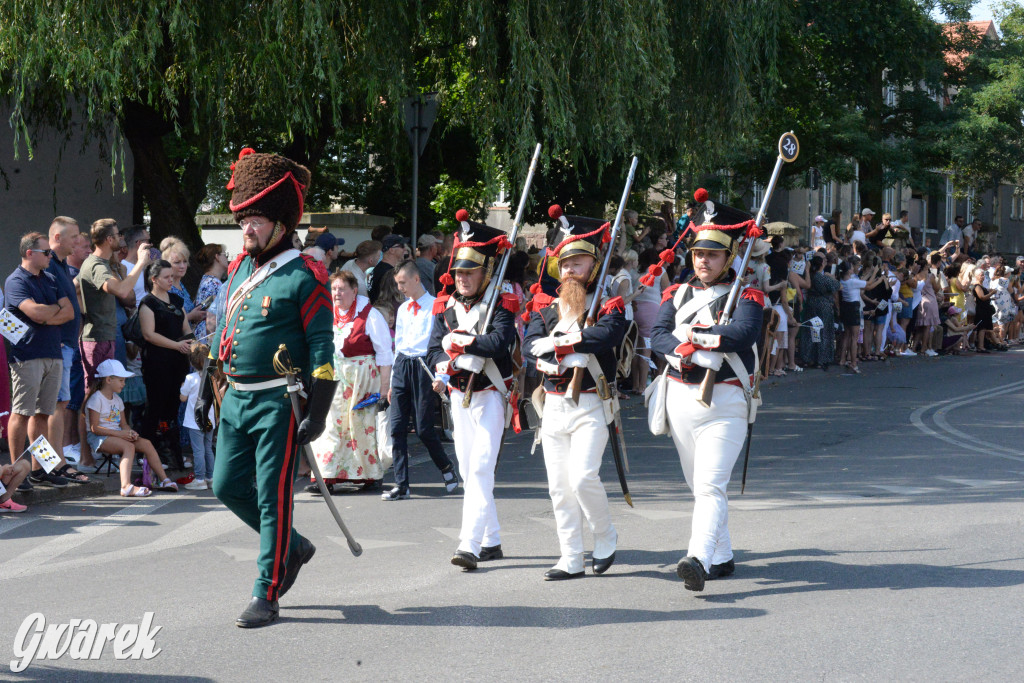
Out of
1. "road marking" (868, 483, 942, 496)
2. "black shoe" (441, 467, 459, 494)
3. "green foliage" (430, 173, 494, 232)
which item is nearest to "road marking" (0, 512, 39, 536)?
"black shoe" (441, 467, 459, 494)

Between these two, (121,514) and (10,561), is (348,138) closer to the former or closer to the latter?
(121,514)

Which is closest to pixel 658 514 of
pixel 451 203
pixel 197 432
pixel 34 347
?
pixel 197 432

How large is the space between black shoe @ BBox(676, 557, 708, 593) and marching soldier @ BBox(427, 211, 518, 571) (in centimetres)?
124

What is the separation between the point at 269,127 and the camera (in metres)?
16.2

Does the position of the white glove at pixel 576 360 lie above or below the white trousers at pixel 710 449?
above

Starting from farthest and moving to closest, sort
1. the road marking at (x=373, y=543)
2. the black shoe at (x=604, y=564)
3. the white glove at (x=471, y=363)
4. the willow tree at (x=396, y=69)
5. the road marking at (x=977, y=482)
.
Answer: the willow tree at (x=396, y=69) → the road marking at (x=977, y=482) → the road marking at (x=373, y=543) → the white glove at (x=471, y=363) → the black shoe at (x=604, y=564)

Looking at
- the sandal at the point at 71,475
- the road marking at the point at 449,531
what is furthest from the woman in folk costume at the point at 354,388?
the sandal at the point at 71,475

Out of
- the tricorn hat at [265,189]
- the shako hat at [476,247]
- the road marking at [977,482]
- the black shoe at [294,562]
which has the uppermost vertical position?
the tricorn hat at [265,189]

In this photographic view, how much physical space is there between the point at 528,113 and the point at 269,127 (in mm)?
5501

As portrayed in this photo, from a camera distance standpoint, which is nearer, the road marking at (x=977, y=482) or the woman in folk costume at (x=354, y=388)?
the woman in folk costume at (x=354, y=388)

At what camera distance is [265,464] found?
18.5ft

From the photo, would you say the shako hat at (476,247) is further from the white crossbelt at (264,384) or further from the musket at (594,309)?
the white crossbelt at (264,384)

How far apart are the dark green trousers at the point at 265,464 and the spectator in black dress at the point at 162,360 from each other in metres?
3.95

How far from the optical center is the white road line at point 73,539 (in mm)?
6754
